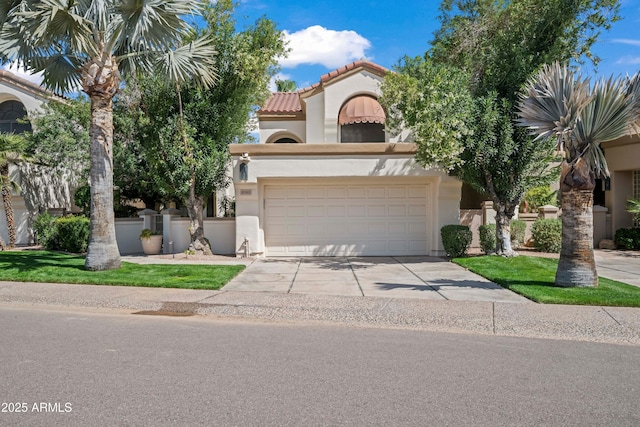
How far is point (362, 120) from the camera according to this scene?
746 inches

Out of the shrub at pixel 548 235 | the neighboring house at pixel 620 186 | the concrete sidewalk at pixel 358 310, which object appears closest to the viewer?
the concrete sidewalk at pixel 358 310

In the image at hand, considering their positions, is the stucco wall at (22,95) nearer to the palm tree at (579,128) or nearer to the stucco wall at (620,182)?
the palm tree at (579,128)

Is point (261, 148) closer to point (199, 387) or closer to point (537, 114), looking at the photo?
point (537, 114)

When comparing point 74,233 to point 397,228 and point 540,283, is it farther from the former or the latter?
point 540,283

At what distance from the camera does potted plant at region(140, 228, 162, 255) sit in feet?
53.2

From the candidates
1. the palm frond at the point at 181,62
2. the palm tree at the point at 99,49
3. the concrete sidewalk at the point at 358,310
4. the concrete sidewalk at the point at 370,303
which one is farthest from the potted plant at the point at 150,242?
the concrete sidewalk at the point at 358,310

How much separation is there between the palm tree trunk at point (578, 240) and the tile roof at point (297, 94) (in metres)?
10.4

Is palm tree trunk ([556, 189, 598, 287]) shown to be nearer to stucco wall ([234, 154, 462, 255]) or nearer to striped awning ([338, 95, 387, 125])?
stucco wall ([234, 154, 462, 255])

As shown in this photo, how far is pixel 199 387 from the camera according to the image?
450 centimetres

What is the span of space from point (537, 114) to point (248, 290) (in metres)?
6.67

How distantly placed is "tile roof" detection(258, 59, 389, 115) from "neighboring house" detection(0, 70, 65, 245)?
9.51 meters

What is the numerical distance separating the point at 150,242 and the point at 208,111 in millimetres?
4882

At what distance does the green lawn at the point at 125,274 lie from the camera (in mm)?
10250

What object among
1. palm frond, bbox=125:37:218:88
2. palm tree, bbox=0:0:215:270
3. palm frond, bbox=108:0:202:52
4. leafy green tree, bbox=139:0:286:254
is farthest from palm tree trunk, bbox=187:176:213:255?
palm frond, bbox=108:0:202:52
